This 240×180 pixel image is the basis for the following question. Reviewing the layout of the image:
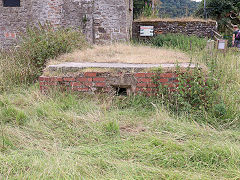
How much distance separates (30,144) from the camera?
8.87ft

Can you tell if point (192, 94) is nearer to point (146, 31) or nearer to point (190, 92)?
point (190, 92)

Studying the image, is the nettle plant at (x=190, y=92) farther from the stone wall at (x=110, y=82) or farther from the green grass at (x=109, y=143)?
the green grass at (x=109, y=143)

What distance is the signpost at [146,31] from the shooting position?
1288 cm

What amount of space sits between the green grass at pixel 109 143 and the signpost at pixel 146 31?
981 cm

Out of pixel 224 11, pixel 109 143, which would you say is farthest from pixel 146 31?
pixel 109 143

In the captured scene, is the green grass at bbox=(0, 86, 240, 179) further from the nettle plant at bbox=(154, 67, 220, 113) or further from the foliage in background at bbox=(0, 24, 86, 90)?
the foliage in background at bbox=(0, 24, 86, 90)

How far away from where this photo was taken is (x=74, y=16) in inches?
373

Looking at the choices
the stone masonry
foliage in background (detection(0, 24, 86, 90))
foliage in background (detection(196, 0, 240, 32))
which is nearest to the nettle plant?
foliage in background (detection(0, 24, 86, 90))

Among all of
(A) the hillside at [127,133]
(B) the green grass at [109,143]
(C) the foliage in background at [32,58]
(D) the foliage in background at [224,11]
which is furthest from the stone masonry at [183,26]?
(B) the green grass at [109,143]

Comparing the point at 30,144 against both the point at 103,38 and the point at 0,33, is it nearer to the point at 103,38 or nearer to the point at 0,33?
the point at 103,38

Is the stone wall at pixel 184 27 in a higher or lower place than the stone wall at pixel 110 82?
higher

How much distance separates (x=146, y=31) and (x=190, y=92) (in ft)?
32.9

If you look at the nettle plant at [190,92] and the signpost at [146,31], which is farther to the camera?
the signpost at [146,31]

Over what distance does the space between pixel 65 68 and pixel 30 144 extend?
5.41 feet
